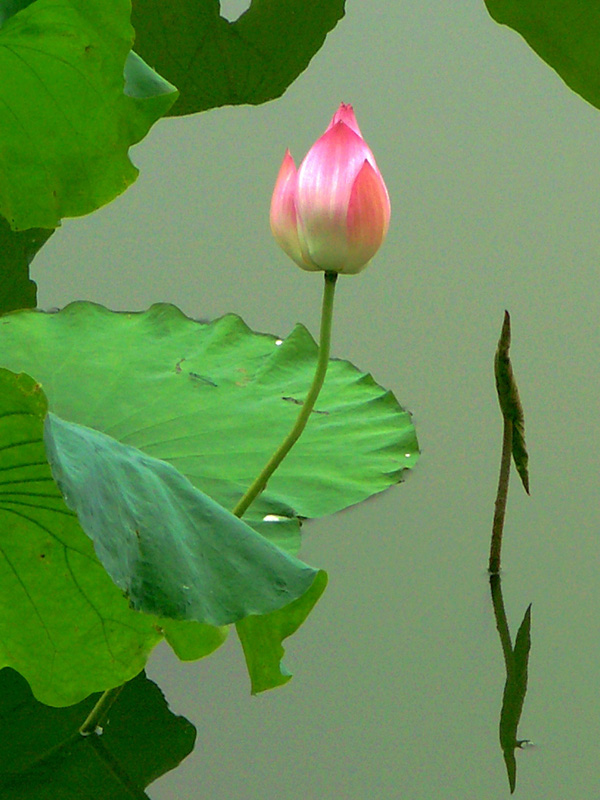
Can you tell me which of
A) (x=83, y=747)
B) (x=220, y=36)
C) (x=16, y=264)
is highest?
(x=220, y=36)

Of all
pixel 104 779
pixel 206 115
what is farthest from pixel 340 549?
pixel 206 115

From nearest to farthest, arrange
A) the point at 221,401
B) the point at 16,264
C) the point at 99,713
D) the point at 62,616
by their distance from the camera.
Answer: the point at 62,616 < the point at 99,713 < the point at 221,401 < the point at 16,264

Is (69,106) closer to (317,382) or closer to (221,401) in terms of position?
(317,382)

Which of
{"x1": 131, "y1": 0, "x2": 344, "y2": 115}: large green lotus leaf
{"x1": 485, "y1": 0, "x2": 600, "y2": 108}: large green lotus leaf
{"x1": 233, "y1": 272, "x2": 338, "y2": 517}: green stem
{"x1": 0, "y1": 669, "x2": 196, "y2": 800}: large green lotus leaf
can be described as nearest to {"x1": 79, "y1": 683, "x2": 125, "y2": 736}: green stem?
{"x1": 0, "y1": 669, "x2": 196, "y2": 800}: large green lotus leaf

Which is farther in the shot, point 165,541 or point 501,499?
point 501,499

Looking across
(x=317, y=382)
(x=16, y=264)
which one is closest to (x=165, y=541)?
(x=317, y=382)

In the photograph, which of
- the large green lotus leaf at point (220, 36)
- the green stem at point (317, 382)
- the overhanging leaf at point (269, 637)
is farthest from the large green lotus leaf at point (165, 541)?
the large green lotus leaf at point (220, 36)

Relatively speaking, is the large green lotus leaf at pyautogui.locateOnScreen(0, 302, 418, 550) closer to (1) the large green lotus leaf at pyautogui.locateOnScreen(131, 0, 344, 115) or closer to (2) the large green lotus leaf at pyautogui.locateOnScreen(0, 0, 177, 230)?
(2) the large green lotus leaf at pyautogui.locateOnScreen(0, 0, 177, 230)

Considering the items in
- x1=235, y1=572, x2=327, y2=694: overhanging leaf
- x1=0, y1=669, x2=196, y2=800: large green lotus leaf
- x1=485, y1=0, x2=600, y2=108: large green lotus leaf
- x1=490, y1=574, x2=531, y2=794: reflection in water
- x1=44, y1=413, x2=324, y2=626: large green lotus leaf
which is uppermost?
x1=485, y1=0, x2=600, y2=108: large green lotus leaf
